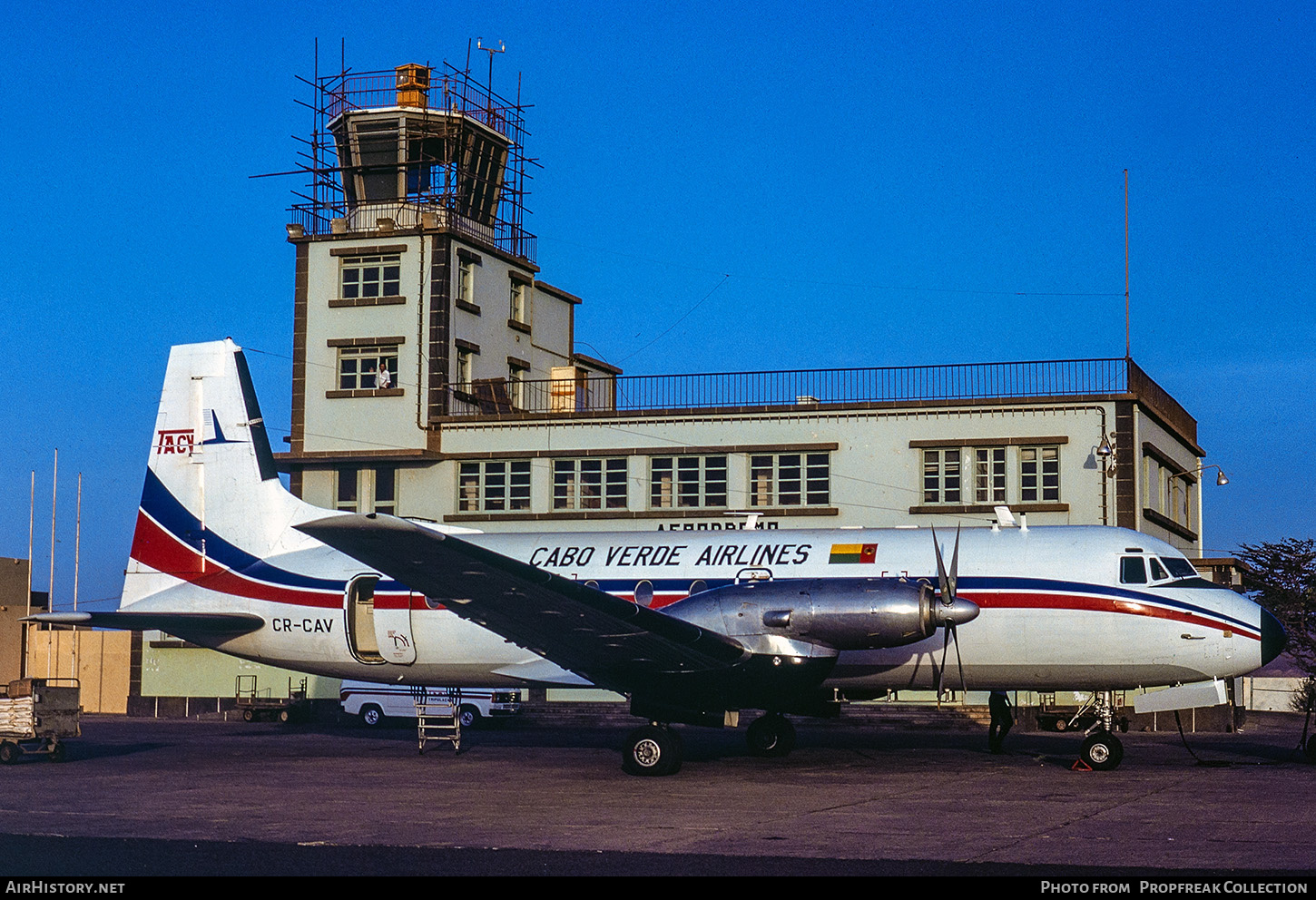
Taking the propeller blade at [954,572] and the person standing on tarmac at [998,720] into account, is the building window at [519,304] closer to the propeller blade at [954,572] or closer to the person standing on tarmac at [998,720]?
the person standing on tarmac at [998,720]

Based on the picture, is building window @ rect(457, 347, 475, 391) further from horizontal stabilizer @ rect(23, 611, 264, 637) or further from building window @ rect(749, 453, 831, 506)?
horizontal stabilizer @ rect(23, 611, 264, 637)

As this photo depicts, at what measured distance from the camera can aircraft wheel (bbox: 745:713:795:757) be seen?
22500 mm

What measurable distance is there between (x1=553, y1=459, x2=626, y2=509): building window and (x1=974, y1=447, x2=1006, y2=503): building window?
413 inches

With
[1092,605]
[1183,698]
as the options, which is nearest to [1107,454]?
[1092,605]

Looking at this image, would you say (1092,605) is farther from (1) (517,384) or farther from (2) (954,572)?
(1) (517,384)

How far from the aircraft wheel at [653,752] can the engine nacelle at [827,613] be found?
66.3 inches

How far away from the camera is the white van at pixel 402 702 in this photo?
34594 millimetres

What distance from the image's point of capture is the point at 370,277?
4338 cm

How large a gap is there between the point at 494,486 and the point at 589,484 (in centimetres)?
320

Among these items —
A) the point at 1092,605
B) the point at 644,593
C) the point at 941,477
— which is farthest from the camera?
the point at 941,477

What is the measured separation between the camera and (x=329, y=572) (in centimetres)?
2306

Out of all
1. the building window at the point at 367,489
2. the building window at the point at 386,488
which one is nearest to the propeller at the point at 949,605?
the building window at the point at 386,488

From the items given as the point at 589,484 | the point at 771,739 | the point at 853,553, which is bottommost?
the point at 771,739

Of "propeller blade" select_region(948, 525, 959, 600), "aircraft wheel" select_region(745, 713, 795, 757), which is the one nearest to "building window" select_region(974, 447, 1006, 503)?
"aircraft wheel" select_region(745, 713, 795, 757)
